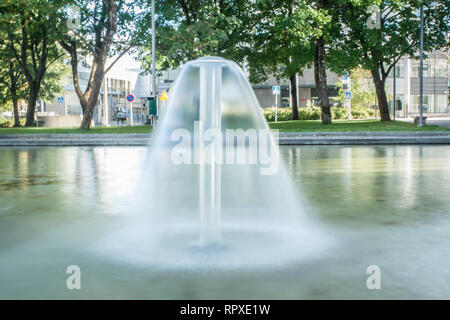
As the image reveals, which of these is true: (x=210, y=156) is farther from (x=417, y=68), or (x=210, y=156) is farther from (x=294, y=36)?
(x=417, y=68)

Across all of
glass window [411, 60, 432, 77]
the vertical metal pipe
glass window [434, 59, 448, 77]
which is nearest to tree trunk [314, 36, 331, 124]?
the vertical metal pipe

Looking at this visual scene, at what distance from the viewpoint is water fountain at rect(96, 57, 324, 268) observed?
5.88m

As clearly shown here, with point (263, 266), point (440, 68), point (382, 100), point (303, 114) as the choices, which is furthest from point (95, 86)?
point (440, 68)

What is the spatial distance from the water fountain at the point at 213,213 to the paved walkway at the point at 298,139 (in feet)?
46.4

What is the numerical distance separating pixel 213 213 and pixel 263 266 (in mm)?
965

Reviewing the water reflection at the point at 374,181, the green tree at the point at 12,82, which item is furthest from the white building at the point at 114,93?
the water reflection at the point at 374,181

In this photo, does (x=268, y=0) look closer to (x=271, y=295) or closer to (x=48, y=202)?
(x=48, y=202)

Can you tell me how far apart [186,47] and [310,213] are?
2648 centimetres

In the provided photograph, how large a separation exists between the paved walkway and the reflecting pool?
34.9 ft

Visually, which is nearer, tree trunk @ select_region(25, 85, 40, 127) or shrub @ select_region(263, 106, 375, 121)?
tree trunk @ select_region(25, 85, 40, 127)

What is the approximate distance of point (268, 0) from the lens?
37594 millimetres

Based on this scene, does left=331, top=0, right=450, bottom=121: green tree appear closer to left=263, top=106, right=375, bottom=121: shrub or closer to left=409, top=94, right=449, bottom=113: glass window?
left=263, top=106, right=375, bottom=121: shrub

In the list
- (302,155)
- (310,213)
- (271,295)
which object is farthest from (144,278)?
(302,155)

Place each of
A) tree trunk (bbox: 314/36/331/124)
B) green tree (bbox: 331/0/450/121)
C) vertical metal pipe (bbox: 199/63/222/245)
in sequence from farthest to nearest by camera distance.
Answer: green tree (bbox: 331/0/450/121)
tree trunk (bbox: 314/36/331/124)
vertical metal pipe (bbox: 199/63/222/245)
